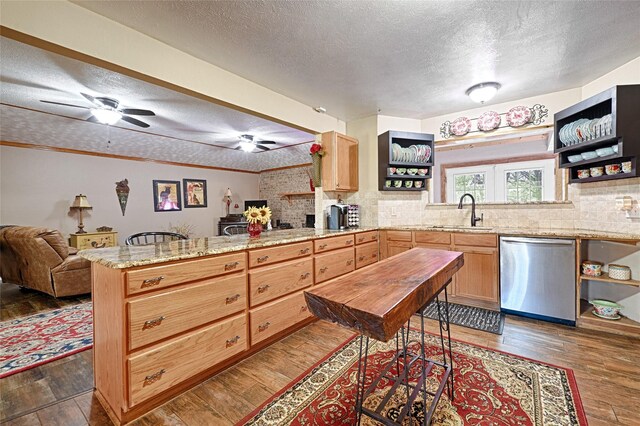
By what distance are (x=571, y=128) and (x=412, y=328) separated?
2.75 m

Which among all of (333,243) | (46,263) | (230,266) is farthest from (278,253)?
(46,263)

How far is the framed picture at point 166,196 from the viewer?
6.85 meters

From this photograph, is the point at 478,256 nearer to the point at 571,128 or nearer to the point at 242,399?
the point at 571,128

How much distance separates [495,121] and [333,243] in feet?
9.21

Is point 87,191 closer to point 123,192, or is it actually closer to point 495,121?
point 123,192

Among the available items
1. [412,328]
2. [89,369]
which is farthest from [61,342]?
[412,328]

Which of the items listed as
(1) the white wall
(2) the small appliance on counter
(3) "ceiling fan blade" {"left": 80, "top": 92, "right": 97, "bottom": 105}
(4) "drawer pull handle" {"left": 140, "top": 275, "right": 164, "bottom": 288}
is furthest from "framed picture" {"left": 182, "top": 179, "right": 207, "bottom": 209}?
(4) "drawer pull handle" {"left": 140, "top": 275, "right": 164, "bottom": 288}

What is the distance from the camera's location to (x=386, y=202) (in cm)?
409

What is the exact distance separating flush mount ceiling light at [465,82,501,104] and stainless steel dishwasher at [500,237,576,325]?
1655 mm

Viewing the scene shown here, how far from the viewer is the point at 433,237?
345cm

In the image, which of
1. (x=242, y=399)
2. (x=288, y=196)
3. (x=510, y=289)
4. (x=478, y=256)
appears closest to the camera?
(x=242, y=399)

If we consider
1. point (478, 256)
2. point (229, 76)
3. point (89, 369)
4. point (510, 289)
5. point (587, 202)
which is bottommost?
point (89, 369)

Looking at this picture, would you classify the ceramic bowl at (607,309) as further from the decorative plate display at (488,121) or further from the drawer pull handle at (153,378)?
the drawer pull handle at (153,378)

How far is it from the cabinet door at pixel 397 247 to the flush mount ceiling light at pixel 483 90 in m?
1.96
